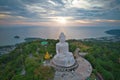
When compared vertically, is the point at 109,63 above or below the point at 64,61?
below

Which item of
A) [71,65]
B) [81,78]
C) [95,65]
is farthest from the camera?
[95,65]

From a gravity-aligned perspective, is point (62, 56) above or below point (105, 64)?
above

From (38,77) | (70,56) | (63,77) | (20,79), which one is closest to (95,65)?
(70,56)

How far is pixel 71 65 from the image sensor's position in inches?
567

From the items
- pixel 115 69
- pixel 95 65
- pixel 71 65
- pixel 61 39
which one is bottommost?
pixel 115 69

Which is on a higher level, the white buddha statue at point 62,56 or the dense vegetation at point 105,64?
the white buddha statue at point 62,56

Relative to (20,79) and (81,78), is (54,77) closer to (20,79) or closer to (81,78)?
(81,78)

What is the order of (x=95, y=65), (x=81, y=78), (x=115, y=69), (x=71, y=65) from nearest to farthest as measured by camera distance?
1. (x=81, y=78)
2. (x=71, y=65)
3. (x=95, y=65)
4. (x=115, y=69)

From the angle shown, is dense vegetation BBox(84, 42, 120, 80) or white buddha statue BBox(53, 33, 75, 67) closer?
white buddha statue BBox(53, 33, 75, 67)

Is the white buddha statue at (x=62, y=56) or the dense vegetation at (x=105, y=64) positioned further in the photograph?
the dense vegetation at (x=105, y=64)

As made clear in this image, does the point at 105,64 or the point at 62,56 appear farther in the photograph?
the point at 105,64

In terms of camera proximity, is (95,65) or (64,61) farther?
(95,65)

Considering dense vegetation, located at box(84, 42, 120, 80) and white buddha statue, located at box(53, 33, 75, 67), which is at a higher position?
white buddha statue, located at box(53, 33, 75, 67)

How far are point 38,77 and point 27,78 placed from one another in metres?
1.27
